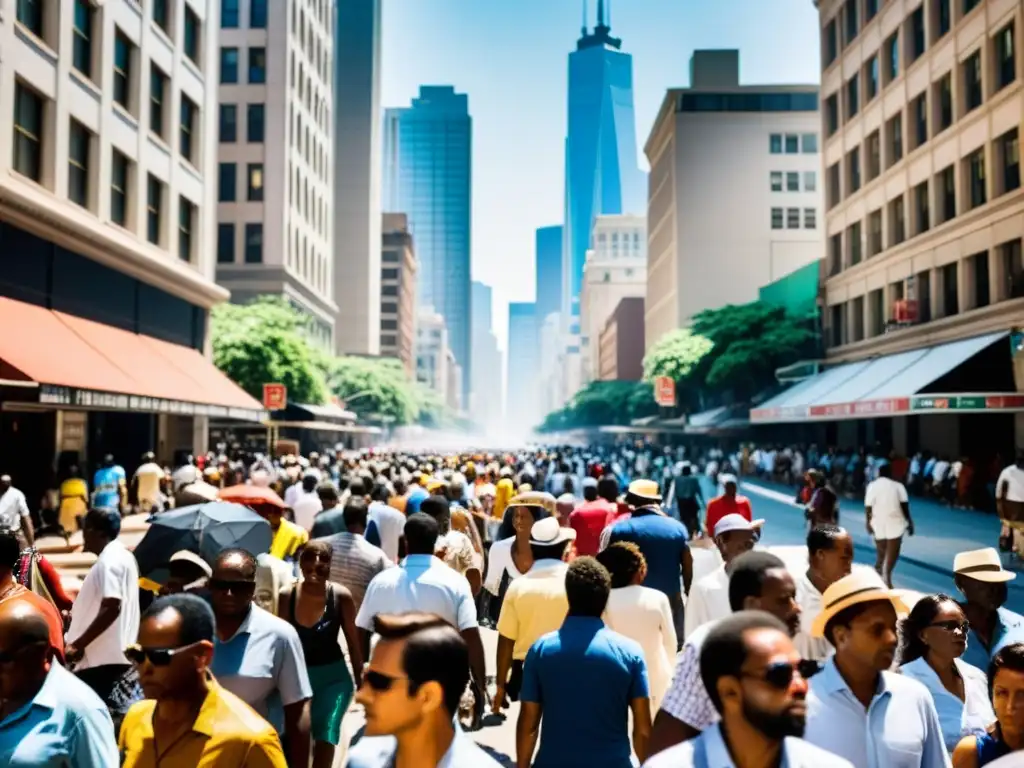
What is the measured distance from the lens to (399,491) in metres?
15.6

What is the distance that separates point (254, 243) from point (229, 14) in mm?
16822

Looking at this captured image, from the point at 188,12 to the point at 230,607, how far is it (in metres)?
33.9

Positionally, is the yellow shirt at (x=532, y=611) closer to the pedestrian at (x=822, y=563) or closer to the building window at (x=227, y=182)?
the pedestrian at (x=822, y=563)

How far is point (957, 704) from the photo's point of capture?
4.72 m

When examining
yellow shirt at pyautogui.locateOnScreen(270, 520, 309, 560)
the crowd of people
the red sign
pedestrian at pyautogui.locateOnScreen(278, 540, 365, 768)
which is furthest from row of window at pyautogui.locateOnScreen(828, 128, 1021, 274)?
pedestrian at pyautogui.locateOnScreen(278, 540, 365, 768)

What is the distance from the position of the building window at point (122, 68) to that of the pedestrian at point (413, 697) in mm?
28716

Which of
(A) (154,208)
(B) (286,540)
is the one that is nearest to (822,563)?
(B) (286,540)

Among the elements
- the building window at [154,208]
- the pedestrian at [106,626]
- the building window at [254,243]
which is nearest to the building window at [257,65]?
the building window at [254,243]

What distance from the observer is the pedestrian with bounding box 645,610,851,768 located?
8.71 ft

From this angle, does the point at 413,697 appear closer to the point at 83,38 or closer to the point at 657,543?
the point at 657,543

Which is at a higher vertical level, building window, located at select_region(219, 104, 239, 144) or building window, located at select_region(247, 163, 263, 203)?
building window, located at select_region(219, 104, 239, 144)

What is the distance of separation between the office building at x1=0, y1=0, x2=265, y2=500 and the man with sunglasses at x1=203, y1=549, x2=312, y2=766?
47.5ft

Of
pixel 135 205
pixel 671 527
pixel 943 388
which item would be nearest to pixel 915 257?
pixel 943 388

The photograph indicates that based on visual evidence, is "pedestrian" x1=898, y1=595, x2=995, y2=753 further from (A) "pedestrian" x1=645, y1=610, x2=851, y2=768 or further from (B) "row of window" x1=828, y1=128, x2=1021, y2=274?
(B) "row of window" x1=828, y1=128, x2=1021, y2=274
